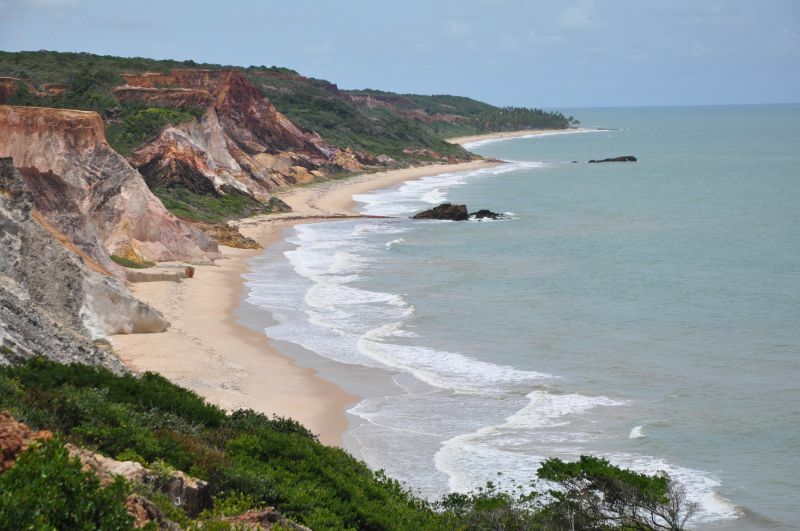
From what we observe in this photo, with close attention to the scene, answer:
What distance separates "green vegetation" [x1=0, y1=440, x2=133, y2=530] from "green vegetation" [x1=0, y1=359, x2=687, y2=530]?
117 centimetres

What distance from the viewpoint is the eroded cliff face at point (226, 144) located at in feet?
174

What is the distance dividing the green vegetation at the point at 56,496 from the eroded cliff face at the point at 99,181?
20.6 m

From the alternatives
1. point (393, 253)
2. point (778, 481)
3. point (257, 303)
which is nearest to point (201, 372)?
point (257, 303)

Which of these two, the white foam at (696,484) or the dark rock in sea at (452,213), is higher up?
the dark rock in sea at (452,213)

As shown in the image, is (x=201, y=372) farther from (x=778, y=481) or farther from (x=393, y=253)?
(x=393, y=253)

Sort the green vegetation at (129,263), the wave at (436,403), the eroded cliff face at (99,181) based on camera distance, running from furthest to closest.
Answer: the green vegetation at (129,263) < the eroded cliff face at (99,181) < the wave at (436,403)

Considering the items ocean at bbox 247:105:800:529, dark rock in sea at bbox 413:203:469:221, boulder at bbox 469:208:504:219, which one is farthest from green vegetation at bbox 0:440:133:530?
boulder at bbox 469:208:504:219

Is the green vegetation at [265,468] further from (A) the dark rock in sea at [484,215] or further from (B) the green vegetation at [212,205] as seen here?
(A) the dark rock in sea at [484,215]

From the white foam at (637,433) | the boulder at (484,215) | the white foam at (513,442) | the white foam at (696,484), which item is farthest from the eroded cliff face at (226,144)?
the white foam at (696,484)

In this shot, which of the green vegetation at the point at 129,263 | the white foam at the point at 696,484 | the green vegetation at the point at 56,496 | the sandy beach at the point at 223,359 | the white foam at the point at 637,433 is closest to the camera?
the green vegetation at the point at 56,496

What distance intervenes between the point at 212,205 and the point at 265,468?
1635 inches

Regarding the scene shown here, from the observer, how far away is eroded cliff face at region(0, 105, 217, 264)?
30422mm

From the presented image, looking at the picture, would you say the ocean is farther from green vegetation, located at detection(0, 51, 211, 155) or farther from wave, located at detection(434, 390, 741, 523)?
green vegetation, located at detection(0, 51, 211, 155)

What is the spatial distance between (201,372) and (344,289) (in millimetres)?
12647
